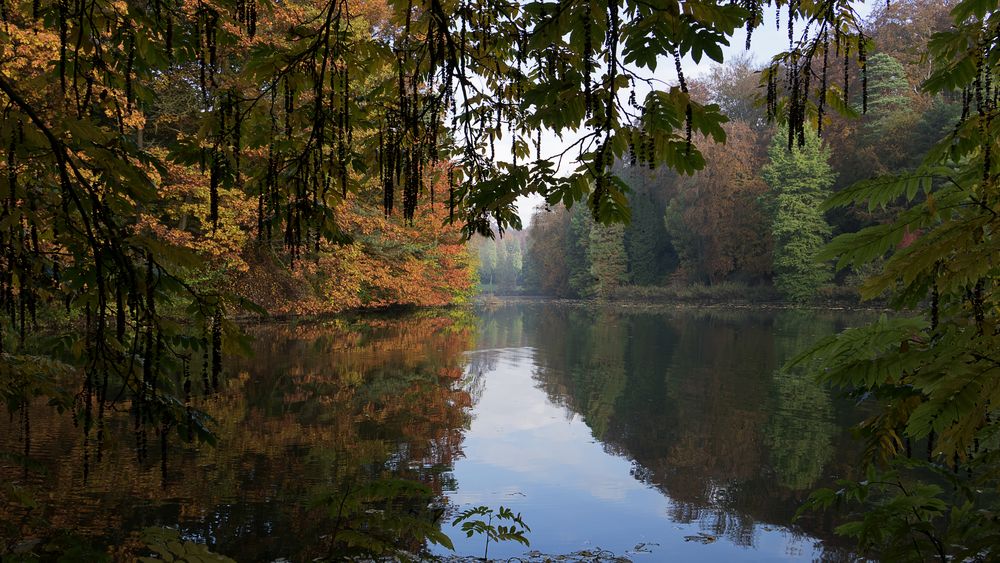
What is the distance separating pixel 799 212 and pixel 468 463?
139 feet

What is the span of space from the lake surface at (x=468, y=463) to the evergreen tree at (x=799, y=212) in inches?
1135

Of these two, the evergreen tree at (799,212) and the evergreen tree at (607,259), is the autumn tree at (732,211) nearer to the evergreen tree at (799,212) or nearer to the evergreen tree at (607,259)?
the evergreen tree at (799,212)

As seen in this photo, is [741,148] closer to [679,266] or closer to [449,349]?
[679,266]

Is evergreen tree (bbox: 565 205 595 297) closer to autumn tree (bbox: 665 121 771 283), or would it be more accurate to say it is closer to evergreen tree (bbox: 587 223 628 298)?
evergreen tree (bbox: 587 223 628 298)

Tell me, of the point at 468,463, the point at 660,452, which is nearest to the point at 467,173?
the point at 468,463

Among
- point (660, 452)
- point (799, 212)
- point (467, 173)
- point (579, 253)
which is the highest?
point (799, 212)

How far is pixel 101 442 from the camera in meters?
3.26

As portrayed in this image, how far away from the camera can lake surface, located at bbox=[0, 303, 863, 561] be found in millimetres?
6164

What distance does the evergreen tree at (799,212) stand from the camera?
4350 centimetres

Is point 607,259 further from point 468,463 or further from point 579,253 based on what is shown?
point 468,463

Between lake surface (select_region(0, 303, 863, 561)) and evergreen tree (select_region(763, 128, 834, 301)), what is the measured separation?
2883cm

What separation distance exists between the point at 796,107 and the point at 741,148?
53.1 m

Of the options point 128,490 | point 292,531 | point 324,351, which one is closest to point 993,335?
point 292,531

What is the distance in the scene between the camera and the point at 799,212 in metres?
44.2
